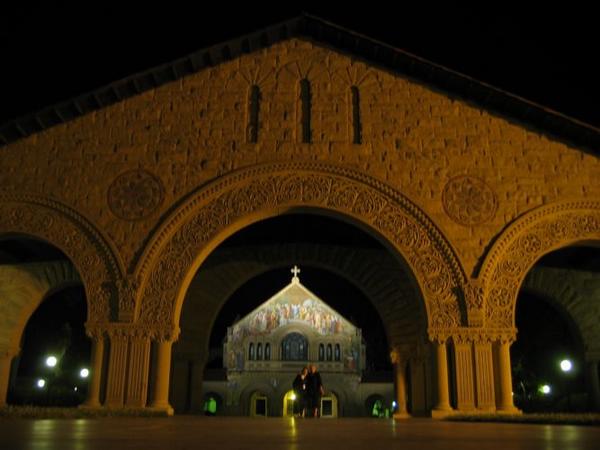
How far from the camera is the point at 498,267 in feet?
35.5

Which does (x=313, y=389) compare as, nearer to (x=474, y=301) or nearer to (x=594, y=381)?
(x=474, y=301)

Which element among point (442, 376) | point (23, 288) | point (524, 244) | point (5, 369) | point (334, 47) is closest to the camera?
point (442, 376)

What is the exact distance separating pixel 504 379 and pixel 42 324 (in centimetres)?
1857

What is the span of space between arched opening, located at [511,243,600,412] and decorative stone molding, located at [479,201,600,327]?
1.79 meters

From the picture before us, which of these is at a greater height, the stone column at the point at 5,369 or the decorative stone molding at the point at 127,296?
the decorative stone molding at the point at 127,296

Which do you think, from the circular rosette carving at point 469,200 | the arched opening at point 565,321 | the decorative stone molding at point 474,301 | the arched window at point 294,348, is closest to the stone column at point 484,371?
the decorative stone molding at point 474,301

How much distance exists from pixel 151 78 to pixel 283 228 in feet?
15.8

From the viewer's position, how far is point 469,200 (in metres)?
11.2

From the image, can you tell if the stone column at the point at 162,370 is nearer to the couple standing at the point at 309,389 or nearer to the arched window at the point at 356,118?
the couple standing at the point at 309,389

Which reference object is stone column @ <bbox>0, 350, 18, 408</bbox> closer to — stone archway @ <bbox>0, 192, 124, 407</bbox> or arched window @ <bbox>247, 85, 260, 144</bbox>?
stone archway @ <bbox>0, 192, 124, 407</bbox>

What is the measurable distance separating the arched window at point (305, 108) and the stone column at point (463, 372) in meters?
4.78

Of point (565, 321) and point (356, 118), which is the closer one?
point (356, 118)

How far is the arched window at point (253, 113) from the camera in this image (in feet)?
38.6

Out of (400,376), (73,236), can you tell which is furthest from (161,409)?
(400,376)
